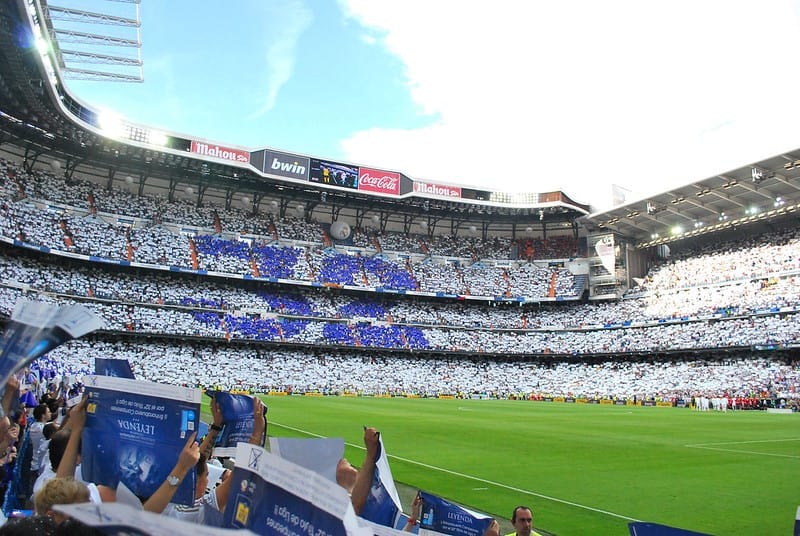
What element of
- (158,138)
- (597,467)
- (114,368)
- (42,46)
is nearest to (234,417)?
(114,368)

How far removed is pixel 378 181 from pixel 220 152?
51.7ft

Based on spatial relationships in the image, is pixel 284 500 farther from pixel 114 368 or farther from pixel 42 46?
pixel 42 46

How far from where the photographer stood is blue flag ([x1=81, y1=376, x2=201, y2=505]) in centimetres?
448

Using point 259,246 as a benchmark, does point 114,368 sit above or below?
below

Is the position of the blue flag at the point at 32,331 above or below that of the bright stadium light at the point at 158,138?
below

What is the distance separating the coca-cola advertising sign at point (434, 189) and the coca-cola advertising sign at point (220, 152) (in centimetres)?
1816

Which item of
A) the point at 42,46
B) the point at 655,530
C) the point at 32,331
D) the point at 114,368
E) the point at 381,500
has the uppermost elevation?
the point at 42,46

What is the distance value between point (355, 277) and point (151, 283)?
20.2 meters

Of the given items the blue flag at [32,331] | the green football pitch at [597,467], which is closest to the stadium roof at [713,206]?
the green football pitch at [597,467]

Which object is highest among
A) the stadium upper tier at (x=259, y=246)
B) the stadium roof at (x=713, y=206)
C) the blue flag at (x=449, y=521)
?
the stadium roof at (x=713, y=206)

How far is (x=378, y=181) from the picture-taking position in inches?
2445

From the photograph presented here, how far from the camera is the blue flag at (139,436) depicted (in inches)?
176

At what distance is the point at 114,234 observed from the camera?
55.7 m

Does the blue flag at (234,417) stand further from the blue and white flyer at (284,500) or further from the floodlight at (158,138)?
the floodlight at (158,138)
